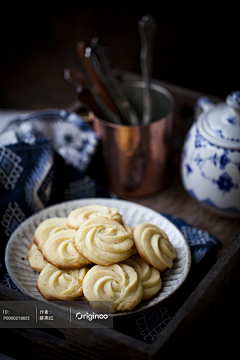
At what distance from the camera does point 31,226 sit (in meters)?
0.59

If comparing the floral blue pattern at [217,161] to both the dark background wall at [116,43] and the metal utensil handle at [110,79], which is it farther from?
the dark background wall at [116,43]

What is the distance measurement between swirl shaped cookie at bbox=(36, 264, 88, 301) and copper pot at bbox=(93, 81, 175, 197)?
0.27 m

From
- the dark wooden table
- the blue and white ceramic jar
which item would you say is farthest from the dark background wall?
the dark wooden table

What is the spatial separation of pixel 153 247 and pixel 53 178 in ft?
0.89

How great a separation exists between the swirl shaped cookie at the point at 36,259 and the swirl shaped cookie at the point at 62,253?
0.02m

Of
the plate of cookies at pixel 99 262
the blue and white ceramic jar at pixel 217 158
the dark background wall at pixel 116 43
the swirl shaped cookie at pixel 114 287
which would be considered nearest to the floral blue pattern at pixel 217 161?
the blue and white ceramic jar at pixel 217 158

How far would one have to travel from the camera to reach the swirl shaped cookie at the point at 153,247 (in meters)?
0.50

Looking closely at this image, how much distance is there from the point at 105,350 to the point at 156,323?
128 mm

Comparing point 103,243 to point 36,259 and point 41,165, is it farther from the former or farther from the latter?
point 41,165

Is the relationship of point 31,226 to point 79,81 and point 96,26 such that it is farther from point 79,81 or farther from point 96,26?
point 96,26

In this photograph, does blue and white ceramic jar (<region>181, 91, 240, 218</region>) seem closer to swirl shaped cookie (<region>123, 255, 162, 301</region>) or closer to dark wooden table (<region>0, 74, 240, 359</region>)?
dark wooden table (<region>0, 74, 240, 359</region>)

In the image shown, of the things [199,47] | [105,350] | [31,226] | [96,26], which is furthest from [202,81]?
[105,350]

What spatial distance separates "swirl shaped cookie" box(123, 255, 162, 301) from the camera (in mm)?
479

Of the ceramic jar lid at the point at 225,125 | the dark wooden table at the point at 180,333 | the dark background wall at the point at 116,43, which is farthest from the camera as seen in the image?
the dark background wall at the point at 116,43
